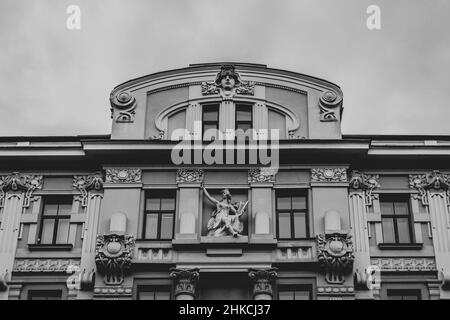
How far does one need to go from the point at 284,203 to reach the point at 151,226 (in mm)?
4451

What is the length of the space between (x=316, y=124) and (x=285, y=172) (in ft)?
7.09

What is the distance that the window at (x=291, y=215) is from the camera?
88.2ft

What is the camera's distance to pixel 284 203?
2755 centimetres

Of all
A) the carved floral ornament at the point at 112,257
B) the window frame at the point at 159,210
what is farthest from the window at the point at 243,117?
the carved floral ornament at the point at 112,257

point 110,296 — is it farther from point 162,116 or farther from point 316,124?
point 316,124

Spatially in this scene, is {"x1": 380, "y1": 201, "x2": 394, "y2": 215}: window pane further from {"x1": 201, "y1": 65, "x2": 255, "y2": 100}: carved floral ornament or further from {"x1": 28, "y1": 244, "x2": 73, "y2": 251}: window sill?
{"x1": 28, "y1": 244, "x2": 73, "y2": 251}: window sill

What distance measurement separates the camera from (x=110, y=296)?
25469 millimetres

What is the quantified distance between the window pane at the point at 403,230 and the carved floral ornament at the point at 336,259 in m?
2.14

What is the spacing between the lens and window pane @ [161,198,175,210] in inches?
1084

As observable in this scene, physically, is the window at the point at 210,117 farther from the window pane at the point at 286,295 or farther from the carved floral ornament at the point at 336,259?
the window pane at the point at 286,295

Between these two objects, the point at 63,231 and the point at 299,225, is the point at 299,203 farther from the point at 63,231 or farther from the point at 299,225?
the point at 63,231

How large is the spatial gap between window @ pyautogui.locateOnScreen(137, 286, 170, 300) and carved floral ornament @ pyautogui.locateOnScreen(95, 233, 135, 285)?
753 millimetres

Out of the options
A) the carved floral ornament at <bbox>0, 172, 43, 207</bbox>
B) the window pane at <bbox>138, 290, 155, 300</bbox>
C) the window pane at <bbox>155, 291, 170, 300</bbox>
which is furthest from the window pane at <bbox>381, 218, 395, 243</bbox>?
the carved floral ornament at <bbox>0, 172, 43, 207</bbox>
